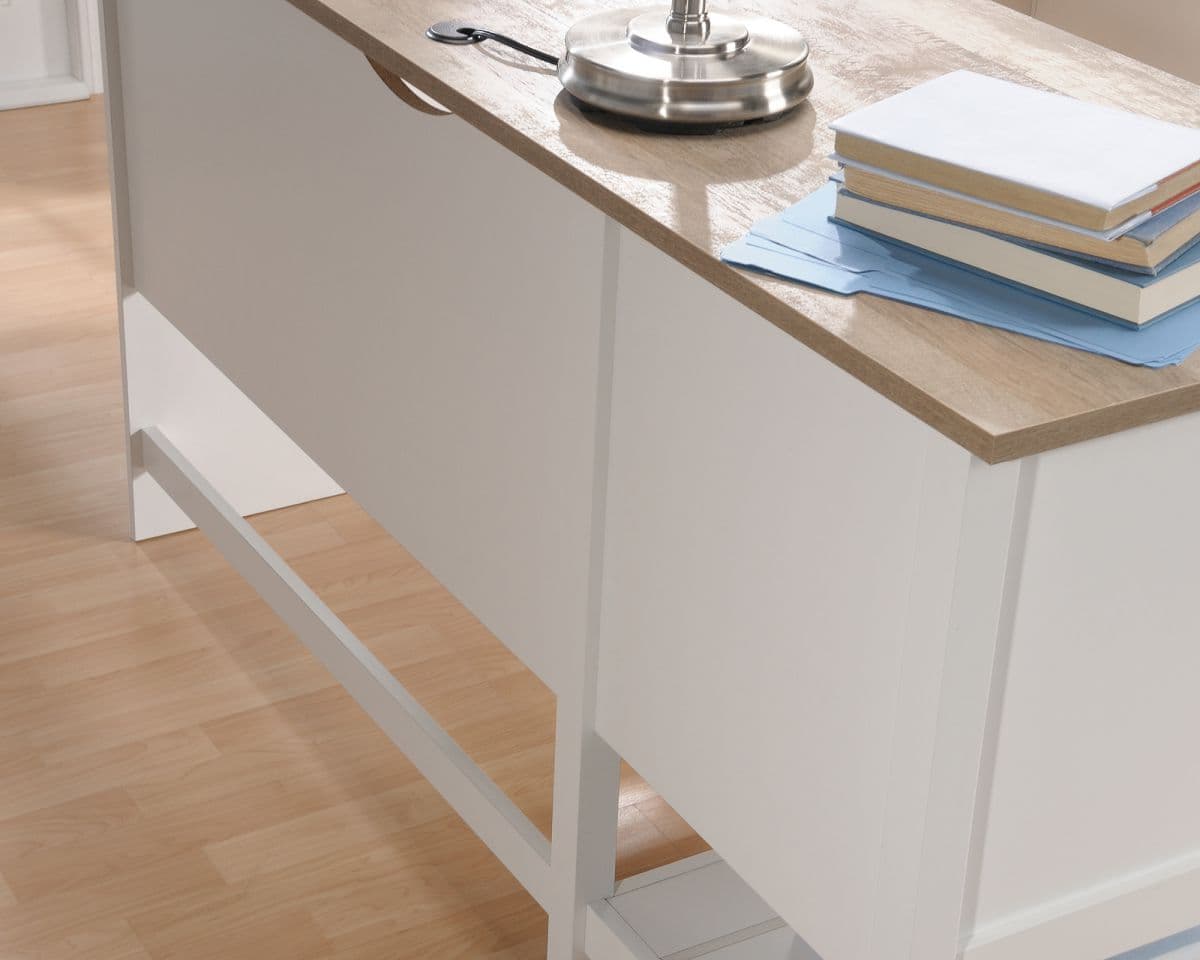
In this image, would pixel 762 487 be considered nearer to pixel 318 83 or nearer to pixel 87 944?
pixel 318 83

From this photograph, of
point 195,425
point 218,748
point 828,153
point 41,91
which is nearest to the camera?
point 828,153

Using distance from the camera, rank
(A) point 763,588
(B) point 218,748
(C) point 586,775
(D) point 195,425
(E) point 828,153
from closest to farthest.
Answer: (A) point 763,588
(E) point 828,153
(C) point 586,775
(B) point 218,748
(D) point 195,425

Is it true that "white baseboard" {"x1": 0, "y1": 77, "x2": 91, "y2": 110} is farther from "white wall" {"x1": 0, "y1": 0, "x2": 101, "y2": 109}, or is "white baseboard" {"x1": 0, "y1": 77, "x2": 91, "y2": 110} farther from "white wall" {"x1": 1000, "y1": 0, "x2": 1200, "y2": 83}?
"white wall" {"x1": 1000, "y1": 0, "x2": 1200, "y2": 83}

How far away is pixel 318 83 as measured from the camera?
6.05 feet

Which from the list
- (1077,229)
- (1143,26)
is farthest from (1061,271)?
(1143,26)

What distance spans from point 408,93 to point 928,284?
68 centimetres

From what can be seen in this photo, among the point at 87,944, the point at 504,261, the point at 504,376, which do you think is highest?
the point at 504,261

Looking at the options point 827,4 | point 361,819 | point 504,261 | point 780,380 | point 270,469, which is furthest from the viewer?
point 270,469

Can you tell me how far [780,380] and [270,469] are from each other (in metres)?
1.61

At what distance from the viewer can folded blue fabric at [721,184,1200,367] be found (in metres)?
1.11

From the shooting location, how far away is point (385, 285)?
178 centimetres

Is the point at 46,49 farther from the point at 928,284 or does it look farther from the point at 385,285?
the point at 928,284

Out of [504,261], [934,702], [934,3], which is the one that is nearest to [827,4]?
[934,3]

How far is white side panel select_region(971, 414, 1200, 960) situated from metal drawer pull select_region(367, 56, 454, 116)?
2.50ft
